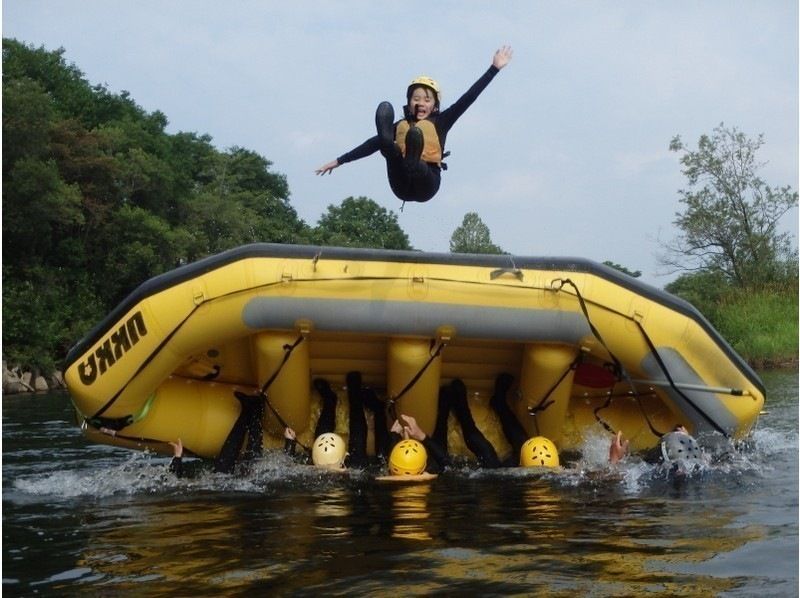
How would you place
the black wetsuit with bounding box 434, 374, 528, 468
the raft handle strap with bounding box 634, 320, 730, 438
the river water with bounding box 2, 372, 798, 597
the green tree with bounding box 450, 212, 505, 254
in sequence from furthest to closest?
the green tree with bounding box 450, 212, 505, 254, the black wetsuit with bounding box 434, 374, 528, 468, the raft handle strap with bounding box 634, 320, 730, 438, the river water with bounding box 2, 372, 798, 597

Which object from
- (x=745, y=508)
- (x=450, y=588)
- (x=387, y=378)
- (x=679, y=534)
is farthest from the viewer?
(x=387, y=378)

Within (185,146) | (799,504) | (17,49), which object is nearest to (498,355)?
(799,504)

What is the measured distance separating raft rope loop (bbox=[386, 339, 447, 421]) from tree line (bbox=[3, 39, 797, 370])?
56.8ft

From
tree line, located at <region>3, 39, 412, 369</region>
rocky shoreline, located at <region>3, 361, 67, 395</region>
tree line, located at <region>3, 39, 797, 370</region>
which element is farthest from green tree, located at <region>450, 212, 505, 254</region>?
rocky shoreline, located at <region>3, 361, 67, 395</region>

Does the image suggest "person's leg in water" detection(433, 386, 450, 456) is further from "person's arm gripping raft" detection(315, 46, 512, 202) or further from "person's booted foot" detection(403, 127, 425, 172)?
"person's booted foot" detection(403, 127, 425, 172)

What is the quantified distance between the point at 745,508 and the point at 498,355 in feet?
7.54

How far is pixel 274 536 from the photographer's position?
15.8ft

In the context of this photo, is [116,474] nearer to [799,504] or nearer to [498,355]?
[498,355]

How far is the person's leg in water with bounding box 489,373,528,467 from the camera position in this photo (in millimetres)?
7219

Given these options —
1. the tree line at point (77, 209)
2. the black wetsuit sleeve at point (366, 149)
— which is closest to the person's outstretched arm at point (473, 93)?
the black wetsuit sleeve at point (366, 149)

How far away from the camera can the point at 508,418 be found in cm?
734

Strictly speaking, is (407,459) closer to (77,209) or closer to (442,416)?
(442,416)

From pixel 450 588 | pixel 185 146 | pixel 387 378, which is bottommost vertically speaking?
pixel 450 588

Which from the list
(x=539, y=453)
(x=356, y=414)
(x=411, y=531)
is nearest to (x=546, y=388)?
(x=539, y=453)
